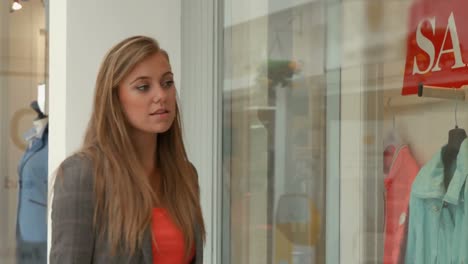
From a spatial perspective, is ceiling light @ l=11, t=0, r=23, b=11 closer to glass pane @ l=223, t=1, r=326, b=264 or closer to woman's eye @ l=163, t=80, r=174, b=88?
glass pane @ l=223, t=1, r=326, b=264

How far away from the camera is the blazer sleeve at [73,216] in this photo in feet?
6.57

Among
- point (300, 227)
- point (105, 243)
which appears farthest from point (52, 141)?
point (105, 243)

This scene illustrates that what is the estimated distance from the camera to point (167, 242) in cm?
211

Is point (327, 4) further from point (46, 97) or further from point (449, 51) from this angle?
point (46, 97)

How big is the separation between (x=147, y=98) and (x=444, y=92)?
132 cm

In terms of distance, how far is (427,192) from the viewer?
3.08 metres

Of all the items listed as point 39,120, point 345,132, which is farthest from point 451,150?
point 39,120

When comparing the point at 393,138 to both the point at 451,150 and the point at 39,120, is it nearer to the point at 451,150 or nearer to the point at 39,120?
the point at 451,150

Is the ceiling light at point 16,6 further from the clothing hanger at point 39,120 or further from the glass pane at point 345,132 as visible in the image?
the glass pane at point 345,132

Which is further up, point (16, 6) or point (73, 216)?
point (16, 6)

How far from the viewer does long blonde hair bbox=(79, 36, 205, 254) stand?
2.05m

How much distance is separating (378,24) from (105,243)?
1800 mm

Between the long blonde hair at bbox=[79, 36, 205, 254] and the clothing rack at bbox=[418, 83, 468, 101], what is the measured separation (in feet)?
3.90

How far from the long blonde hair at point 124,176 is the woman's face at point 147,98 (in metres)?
0.02
